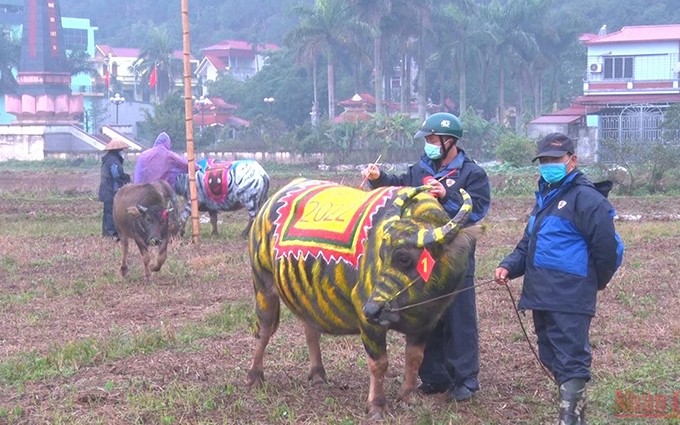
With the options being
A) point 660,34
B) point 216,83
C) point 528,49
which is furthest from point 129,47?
point 660,34

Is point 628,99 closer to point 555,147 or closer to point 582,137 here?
point 582,137

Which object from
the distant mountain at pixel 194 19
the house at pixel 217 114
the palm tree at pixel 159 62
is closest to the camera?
the house at pixel 217 114

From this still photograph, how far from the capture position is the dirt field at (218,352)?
625 centimetres

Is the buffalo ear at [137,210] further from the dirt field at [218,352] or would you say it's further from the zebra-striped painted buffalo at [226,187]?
the zebra-striped painted buffalo at [226,187]

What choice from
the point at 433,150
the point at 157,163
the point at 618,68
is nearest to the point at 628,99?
the point at 618,68

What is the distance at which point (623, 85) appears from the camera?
44.4 m

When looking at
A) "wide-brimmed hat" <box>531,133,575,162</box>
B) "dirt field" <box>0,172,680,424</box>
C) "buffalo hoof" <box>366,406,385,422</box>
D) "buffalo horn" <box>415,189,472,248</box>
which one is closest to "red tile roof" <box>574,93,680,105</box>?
"dirt field" <box>0,172,680,424</box>

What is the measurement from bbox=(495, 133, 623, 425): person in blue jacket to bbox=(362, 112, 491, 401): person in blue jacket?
64 centimetres

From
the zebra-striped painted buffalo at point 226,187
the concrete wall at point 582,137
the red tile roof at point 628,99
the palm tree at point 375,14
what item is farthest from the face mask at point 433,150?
the palm tree at point 375,14

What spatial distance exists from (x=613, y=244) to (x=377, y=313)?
132cm

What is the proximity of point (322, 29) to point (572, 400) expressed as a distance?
47.9 meters

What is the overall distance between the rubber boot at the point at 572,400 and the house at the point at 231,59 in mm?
70520

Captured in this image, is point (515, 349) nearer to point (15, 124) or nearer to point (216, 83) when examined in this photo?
point (15, 124)

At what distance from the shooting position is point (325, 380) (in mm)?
6891
